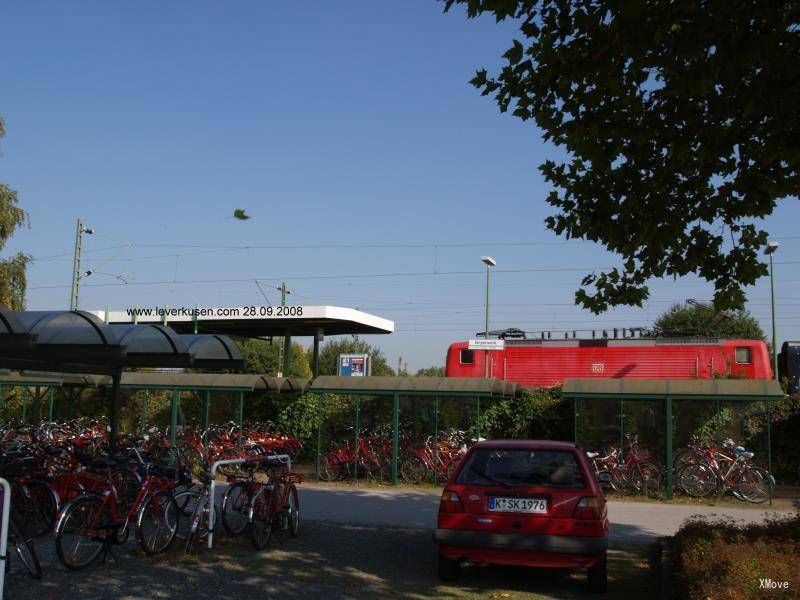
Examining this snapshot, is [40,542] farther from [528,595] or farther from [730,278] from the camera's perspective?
[730,278]

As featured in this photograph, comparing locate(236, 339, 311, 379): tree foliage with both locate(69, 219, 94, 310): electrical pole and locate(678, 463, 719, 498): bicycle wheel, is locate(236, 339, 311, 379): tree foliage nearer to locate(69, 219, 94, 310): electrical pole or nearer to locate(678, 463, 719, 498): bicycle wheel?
locate(69, 219, 94, 310): electrical pole

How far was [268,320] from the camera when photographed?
105 ft

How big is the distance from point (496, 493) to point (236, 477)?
11.6 ft

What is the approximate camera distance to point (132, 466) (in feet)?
32.2

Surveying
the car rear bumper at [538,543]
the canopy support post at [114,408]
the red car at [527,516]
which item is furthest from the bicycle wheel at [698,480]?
the canopy support post at [114,408]

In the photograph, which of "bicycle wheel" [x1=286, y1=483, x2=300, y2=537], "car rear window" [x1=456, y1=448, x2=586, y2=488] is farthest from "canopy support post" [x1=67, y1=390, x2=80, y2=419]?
"car rear window" [x1=456, y1=448, x2=586, y2=488]

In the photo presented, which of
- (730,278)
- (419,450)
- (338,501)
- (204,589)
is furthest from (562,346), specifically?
(204,589)

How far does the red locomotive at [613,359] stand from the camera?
93.9ft

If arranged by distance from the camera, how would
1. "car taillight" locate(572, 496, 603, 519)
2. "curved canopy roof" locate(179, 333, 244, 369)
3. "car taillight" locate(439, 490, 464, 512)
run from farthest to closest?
"curved canopy roof" locate(179, 333, 244, 369) < "car taillight" locate(439, 490, 464, 512) < "car taillight" locate(572, 496, 603, 519)

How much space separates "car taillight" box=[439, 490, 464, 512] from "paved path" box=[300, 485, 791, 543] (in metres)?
4.46

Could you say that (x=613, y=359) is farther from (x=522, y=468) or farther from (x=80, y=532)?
(x=80, y=532)

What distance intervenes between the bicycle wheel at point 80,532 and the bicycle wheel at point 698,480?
1290 centimetres

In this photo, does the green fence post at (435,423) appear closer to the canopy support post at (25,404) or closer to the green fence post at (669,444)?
the green fence post at (669,444)

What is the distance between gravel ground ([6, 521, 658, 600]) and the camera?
7613mm
